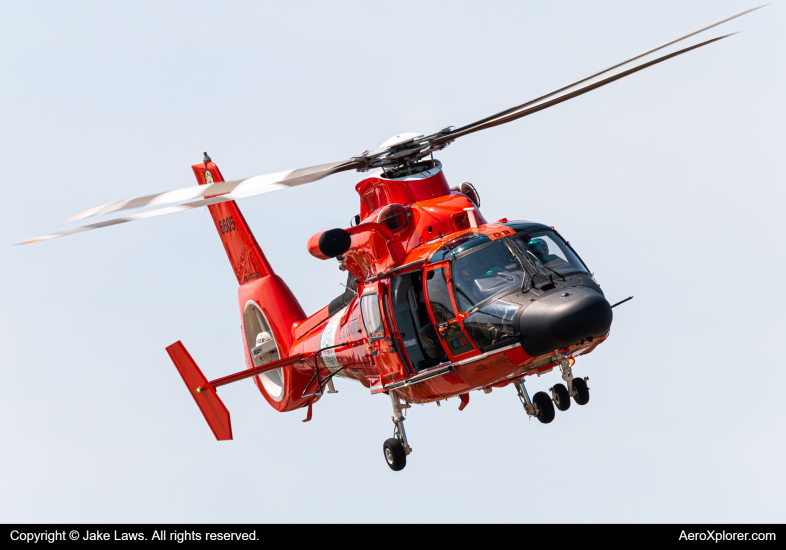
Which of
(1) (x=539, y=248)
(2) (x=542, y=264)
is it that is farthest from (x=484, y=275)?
(1) (x=539, y=248)

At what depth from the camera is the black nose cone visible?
512 inches

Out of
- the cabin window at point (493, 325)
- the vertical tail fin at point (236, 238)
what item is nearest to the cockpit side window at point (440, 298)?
the cabin window at point (493, 325)

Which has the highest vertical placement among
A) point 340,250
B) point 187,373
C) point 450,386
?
point 340,250

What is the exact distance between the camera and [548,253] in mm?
14531

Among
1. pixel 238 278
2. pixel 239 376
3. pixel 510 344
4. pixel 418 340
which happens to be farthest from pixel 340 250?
pixel 238 278

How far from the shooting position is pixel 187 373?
17.4 meters

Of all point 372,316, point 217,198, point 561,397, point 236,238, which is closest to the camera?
point 217,198

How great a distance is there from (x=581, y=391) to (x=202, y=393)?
6773mm

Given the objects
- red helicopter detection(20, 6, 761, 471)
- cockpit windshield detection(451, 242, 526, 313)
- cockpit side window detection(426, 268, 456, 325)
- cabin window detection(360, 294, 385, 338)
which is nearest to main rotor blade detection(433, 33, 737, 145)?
red helicopter detection(20, 6, 761, 471)

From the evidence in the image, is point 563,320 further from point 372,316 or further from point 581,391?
point 372,316

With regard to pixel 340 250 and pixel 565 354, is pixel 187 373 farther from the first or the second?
pixel 565 354

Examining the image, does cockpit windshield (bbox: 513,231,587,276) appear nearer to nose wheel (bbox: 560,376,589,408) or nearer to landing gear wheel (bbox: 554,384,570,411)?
nose wheel (bbox: 560,376,589,408)

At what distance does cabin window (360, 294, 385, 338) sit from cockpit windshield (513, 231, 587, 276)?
8.31 feet

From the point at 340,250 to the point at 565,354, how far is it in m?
3.78
